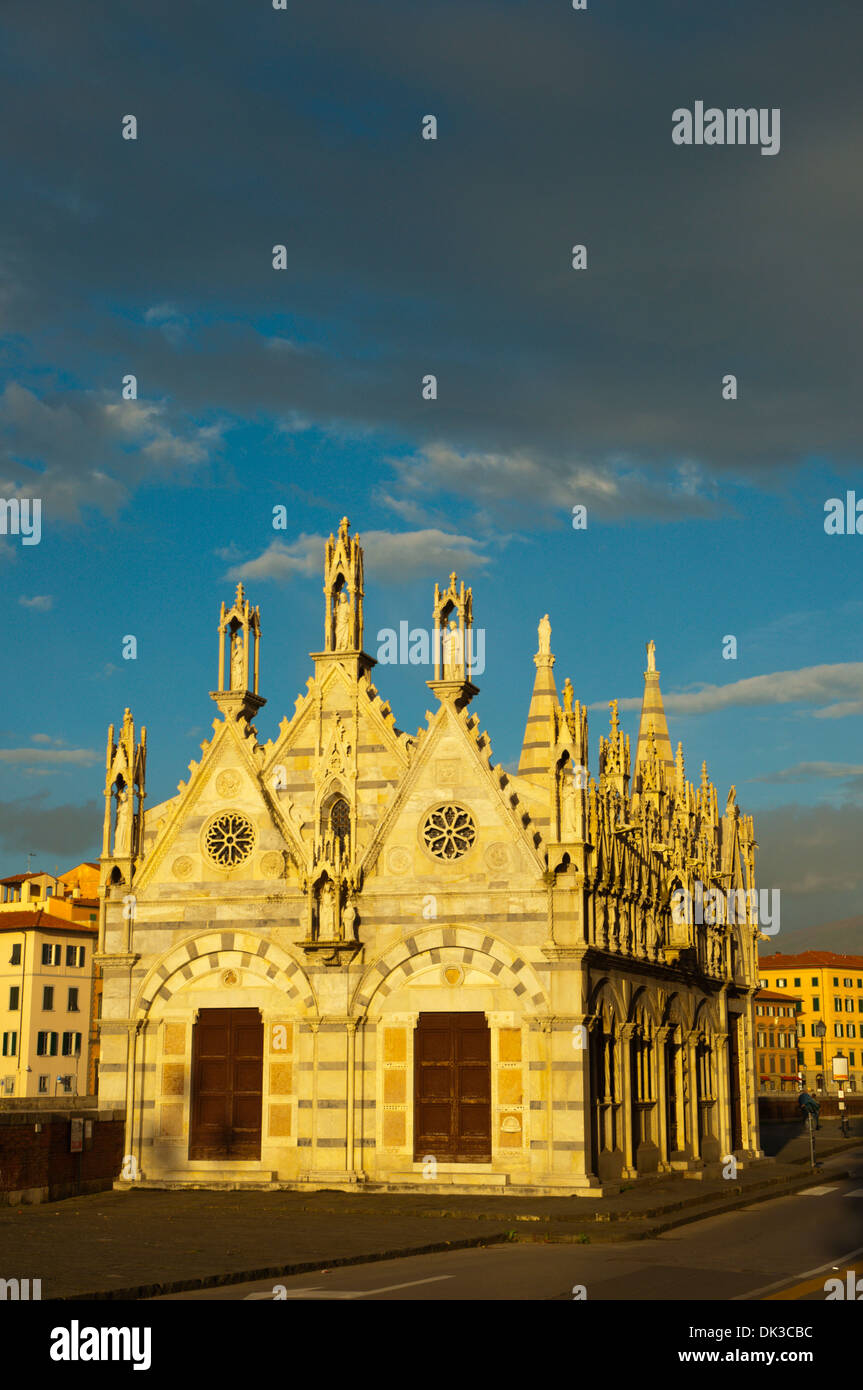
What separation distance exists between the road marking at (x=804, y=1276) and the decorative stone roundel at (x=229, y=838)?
17.1 metres

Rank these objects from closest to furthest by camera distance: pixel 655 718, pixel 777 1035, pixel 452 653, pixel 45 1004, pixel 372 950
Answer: pixel 372 950, pixel 452 653, pixel 655 718, pixel 45 1004, pixel 777 1035

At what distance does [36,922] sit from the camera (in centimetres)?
8944

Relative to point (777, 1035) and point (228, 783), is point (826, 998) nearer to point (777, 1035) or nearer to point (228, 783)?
point (777, 1035)

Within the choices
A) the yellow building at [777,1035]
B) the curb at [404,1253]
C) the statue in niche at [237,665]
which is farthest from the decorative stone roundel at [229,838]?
the yellow building at [777,1035]

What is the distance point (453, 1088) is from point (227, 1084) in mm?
5165

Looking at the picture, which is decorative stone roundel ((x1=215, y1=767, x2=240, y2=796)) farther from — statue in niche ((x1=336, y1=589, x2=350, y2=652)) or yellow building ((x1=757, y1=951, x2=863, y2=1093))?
yellow building ((x1=757, y1=951, x2=863, y2=1093))

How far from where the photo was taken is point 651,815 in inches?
1587

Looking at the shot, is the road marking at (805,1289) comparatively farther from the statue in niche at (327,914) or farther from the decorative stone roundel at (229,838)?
the decorative stone roundel at (229,838)

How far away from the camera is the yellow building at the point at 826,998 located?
17050cm

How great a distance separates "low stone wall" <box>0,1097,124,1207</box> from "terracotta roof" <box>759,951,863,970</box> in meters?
148

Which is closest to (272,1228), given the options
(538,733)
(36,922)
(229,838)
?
(229,838)

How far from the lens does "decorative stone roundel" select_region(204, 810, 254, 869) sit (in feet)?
116

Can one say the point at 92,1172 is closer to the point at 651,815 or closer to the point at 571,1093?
the point at 571,1093
